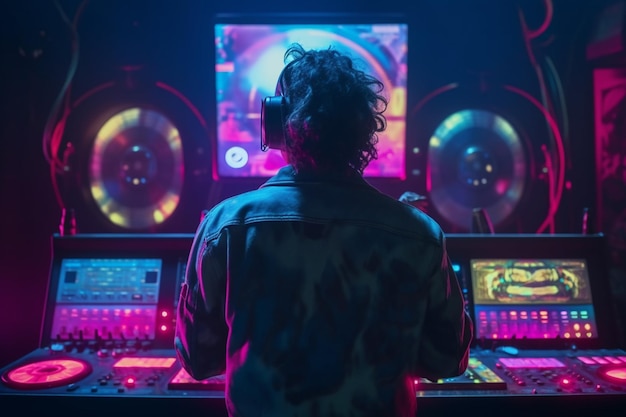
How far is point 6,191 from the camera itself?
256 cm

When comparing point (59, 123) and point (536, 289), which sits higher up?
point (59, 123)

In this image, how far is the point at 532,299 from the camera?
79.0 inches

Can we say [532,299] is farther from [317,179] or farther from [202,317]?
[202,317]

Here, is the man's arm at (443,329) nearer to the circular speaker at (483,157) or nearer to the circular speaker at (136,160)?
the circular speaker at (483,157)

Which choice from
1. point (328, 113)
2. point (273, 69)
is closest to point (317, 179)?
point (328, 113)

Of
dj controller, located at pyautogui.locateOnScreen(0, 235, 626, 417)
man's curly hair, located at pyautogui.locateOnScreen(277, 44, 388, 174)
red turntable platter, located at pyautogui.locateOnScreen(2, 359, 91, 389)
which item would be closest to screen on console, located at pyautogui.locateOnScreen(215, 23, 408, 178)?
dj controller, located at pyautogui.locateOnScreen(0, 235, 626, 417)

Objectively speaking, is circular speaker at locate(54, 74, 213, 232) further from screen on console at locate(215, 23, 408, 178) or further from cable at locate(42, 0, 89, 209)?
screen on console at locate(215, 23, 408, 178)

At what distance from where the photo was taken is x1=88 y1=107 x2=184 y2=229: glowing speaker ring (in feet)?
8.40

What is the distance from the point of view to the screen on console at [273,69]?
7.79 ft

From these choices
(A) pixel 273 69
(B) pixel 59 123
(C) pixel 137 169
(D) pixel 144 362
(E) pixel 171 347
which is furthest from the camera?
(B) pixel 59 123

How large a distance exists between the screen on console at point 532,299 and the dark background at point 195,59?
0.69 meters

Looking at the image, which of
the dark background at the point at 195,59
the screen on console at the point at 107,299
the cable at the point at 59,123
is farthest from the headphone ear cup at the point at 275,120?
the cable at the point at 59,123

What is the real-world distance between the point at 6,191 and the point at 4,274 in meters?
0.41

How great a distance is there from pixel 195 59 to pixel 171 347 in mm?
1481
